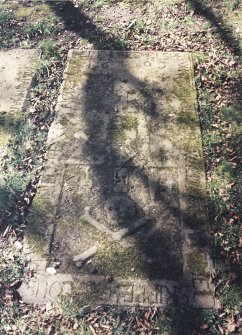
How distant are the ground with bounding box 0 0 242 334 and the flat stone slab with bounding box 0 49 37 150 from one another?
0.44 ft

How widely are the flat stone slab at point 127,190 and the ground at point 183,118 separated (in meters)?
0.14

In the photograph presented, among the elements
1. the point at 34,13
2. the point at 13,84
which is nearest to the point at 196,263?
the point at 13,84

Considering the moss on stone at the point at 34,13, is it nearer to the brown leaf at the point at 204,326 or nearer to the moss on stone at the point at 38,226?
the moss on stone at the point at 38,226

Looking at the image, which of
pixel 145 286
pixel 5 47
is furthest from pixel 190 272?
pixel 5 47

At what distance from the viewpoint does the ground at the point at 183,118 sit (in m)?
3.14

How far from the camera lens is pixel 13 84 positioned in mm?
5102

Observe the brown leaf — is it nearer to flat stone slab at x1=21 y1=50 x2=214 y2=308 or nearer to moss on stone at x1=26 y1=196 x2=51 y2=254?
flat stone slab at x1=21 y1=50 x2=214 y2=308

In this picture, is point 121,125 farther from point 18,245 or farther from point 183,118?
point 18,245

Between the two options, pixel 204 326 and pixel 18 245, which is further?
pixel 18 245

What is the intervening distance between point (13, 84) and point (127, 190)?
7.81 ft

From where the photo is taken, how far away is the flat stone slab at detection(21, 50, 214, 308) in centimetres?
332

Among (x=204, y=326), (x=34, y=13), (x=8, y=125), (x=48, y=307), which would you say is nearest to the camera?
(x=204, y=326)

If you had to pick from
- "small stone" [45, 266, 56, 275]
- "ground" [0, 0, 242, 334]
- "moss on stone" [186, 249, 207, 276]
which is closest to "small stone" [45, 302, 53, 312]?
"ground" [0, 0, 242, 334]

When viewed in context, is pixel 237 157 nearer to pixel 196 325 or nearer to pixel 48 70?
pixel 196 325
